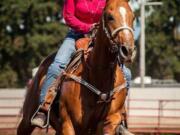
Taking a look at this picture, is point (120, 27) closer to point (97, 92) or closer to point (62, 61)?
point (97, 92)

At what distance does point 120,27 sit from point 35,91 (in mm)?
3301

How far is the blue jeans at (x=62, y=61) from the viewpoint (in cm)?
859

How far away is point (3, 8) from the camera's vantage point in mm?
57219

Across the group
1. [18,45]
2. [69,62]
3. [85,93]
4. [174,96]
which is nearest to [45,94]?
[69,62]

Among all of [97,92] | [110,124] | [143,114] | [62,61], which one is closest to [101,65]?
[97,92]

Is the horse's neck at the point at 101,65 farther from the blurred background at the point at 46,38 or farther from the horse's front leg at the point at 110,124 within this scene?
the blurred background at the point at 46,38

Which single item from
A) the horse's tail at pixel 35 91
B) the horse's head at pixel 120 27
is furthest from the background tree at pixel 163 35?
the horse's head at pixel 120 27

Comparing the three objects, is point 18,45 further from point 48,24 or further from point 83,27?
point 83,27

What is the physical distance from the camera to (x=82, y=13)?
337 inches

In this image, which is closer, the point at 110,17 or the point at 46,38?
the point at 110,17

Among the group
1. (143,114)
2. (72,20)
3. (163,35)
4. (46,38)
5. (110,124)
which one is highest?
(163,35)

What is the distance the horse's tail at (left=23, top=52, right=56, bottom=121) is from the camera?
9.58 meters

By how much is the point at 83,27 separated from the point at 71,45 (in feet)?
1.06

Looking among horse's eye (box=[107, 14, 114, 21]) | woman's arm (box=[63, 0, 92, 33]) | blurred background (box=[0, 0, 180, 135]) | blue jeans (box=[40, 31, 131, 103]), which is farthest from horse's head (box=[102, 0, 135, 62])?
blurred background (box=[0, 0, 180, 135])
